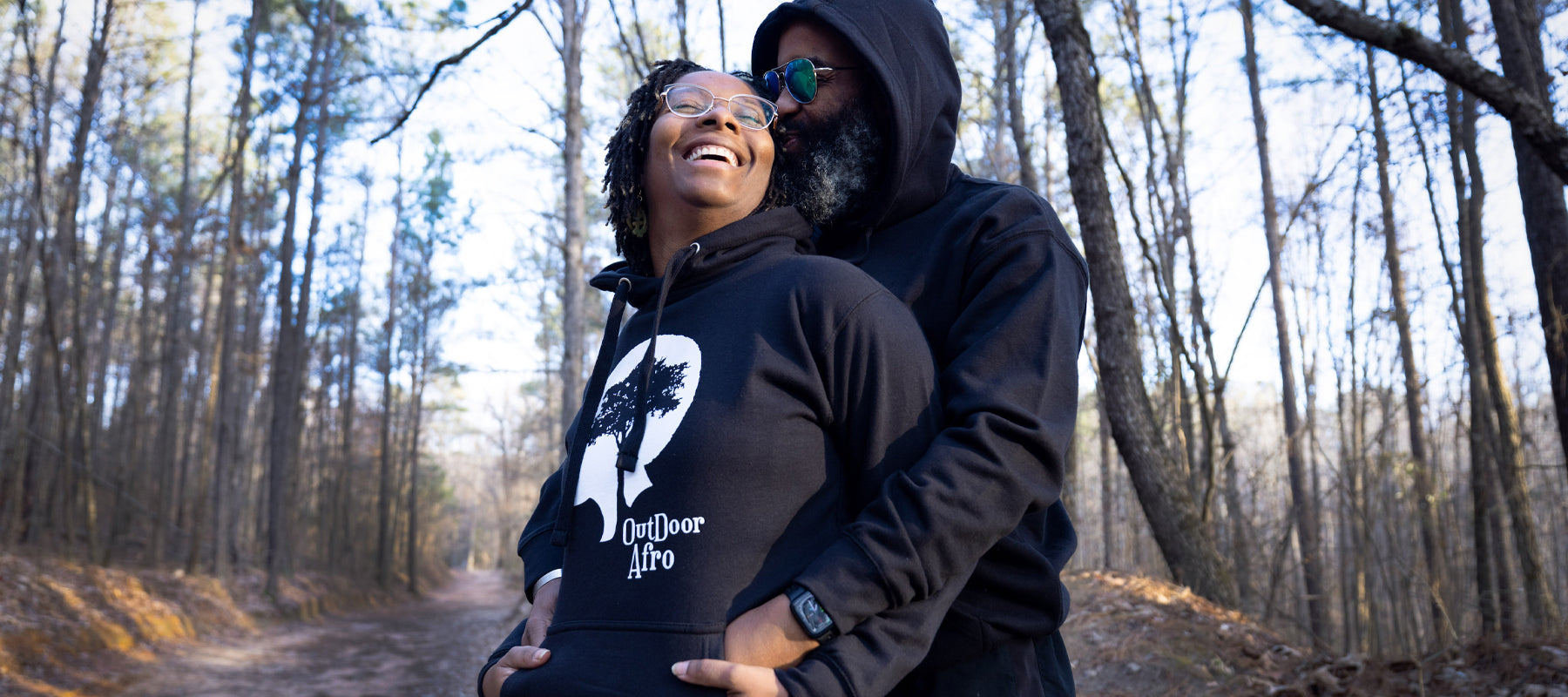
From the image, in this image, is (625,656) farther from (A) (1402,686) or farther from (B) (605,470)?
(A) (1402,686)

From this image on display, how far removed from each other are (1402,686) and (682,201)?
4085mm

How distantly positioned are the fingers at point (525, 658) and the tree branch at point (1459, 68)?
3.31m

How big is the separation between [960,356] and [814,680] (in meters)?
0.61

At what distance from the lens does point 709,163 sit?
1.77 meters

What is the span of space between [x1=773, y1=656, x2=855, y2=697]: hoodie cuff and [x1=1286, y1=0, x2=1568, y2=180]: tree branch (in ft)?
10.1

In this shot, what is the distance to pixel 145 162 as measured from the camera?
24703 millimetres

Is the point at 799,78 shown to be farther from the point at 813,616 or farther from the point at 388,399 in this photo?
the point at 388,399

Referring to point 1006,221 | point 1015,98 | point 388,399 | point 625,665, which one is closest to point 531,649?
point 625,665

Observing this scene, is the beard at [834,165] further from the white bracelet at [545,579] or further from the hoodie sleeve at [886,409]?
the white bracelet at [545,579]

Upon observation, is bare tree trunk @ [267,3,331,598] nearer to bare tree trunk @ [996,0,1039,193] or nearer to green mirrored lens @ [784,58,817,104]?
bare tree trunk @ [996,0,1039,193]

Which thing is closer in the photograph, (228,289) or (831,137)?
(831,137)

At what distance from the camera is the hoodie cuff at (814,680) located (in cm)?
131

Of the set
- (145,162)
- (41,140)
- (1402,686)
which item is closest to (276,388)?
(41,140)

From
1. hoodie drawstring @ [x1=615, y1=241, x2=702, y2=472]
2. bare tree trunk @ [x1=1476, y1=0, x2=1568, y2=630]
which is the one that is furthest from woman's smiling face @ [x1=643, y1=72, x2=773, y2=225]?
bare tree trunk @ [x1=1476, y1=0, x2=1568, y2=630]
